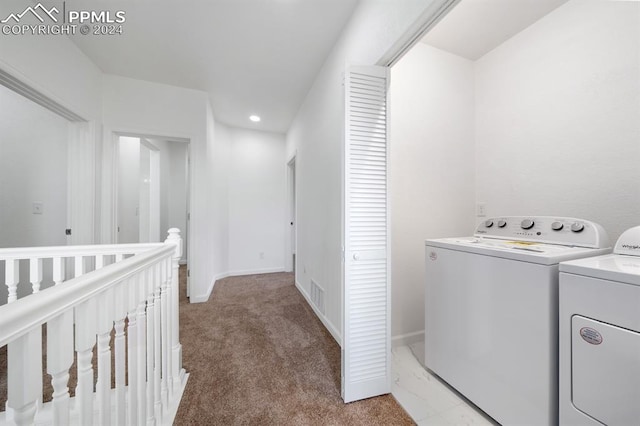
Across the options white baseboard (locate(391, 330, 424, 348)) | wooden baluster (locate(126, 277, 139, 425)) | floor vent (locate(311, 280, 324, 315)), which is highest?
wooden baluster (locate(126, 277, 139, 425))

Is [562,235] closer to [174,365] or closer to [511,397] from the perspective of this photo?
[511,397]

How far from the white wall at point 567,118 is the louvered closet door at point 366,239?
129cm

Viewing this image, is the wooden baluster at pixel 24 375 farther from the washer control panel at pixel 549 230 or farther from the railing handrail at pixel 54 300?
the washer control panel at pixel 549 230

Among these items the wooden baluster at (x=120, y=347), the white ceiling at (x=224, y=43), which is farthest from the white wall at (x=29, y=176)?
the wooden baluster at (x=120, y=347)

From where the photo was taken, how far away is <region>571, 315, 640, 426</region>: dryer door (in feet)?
2.43

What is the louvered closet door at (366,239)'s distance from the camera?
4.39 ft

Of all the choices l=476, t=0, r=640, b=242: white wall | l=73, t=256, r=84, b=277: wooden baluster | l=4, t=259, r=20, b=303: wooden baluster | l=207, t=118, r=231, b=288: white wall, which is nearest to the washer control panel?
l=476, t=0, r=640, b=242: white wall

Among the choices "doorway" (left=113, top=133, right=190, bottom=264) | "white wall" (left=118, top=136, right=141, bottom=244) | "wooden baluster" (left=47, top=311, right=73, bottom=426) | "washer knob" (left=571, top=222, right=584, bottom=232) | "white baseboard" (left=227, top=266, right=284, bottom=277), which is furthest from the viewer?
"white baseboard" (left=227, top=266, right=284, bottom=277)

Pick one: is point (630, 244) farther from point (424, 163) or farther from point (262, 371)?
point (262, 371)

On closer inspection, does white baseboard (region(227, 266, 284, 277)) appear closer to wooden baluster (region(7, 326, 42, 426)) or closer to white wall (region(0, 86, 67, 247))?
white wall (region(0, 86, 67, 247))

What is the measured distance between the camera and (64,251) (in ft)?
4.11

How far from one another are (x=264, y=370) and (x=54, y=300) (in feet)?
4.76

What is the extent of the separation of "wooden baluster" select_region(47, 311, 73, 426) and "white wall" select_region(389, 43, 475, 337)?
1801 mm

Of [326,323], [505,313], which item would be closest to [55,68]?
[326,323]
